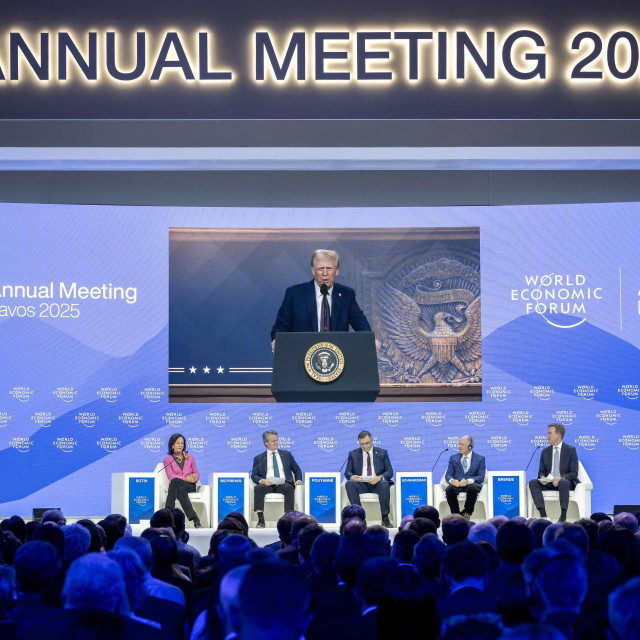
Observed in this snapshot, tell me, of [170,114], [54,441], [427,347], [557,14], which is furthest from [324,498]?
[557,14]

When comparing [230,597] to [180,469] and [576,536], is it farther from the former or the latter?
[180,469]

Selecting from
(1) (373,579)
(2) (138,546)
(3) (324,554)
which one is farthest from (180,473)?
(1) (373,579)

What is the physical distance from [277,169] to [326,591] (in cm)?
850

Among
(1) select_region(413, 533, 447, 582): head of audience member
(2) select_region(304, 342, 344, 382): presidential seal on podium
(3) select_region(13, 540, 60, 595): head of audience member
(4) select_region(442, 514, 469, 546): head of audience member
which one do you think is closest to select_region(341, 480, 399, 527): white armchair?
(2) select_region(304, 342, 344, 382): presidential seal on podium

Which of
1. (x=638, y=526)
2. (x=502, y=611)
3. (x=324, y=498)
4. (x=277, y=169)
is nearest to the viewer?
(x=502, y=611)

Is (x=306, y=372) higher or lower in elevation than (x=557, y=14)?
lower

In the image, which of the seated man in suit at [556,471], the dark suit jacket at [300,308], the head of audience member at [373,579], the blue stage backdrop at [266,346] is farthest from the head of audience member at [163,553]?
the blue stage backdrop at [266,346]

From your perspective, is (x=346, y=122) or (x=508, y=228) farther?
(x=508, y=228)

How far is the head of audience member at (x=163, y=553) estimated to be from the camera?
4.23m

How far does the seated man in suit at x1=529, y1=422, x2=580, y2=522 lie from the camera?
10.8 m

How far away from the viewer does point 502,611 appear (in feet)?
10.3

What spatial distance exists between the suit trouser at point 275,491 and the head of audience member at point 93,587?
8.05 metres

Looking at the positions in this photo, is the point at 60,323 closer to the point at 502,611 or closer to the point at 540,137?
the point at 540,137

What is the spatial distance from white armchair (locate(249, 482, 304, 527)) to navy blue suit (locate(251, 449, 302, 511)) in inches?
1.8
